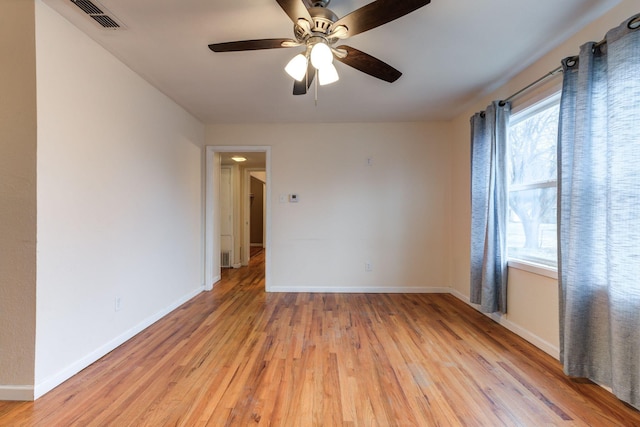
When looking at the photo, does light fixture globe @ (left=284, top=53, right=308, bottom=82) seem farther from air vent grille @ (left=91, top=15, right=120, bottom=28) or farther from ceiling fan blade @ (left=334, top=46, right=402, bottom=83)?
air vent grille @ (left=91, top=15, right=120, bottom=28)

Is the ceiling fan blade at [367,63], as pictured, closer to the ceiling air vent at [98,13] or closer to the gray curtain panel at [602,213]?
the gray curtain panel at [602,213]

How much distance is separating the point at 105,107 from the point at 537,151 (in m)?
3.76

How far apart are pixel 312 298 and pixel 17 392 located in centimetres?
272

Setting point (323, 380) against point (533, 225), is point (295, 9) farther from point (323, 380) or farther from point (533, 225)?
point (533, 225)

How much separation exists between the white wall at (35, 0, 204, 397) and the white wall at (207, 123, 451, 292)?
148 centimetres

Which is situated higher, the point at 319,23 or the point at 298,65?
the point at 319,23

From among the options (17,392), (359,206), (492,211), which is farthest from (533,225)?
(17,392)

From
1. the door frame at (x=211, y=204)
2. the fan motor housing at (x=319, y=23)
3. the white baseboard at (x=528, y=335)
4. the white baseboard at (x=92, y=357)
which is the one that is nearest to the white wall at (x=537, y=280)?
the white baseboard at (x=528, y=335)

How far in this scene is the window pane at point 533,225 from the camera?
94.0 inches

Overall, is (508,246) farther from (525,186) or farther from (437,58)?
(437,58)

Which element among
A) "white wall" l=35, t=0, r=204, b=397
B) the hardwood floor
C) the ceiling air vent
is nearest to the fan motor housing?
the ceiling air vent

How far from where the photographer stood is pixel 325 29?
5.31 ft

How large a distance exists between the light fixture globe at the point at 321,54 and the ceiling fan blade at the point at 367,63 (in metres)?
0.23

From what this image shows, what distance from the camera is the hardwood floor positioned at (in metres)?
1.59
